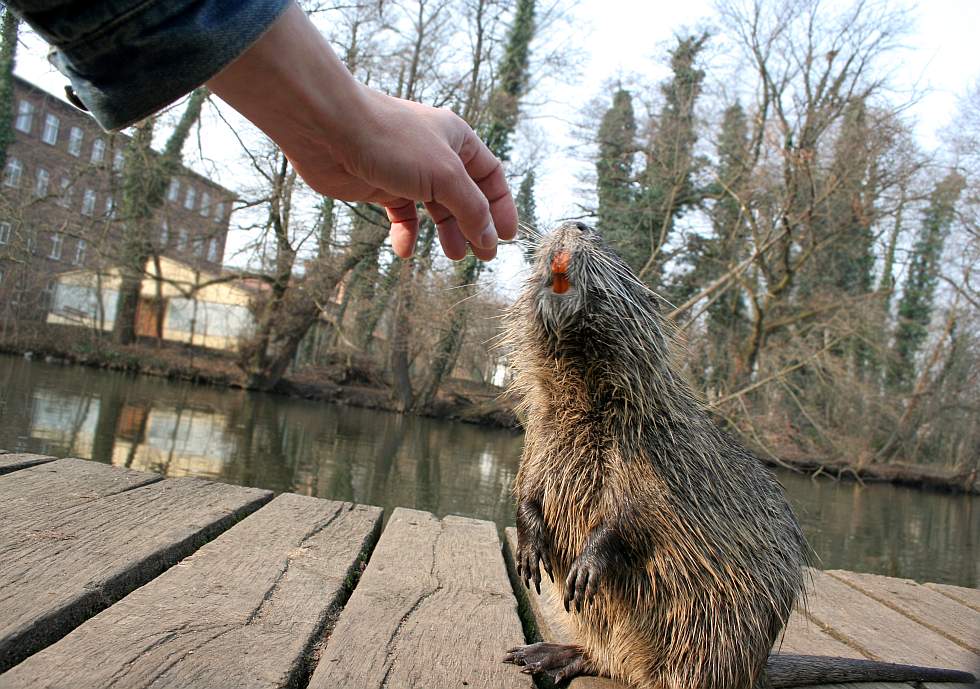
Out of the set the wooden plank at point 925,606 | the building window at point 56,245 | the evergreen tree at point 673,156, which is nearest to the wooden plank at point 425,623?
the wooden plank at point 925,606

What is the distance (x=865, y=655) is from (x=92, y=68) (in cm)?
304

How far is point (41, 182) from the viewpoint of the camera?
21.6 m

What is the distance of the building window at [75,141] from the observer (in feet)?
69.1

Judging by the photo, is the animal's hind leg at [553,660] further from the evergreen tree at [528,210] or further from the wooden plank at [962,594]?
the wooden plank at [962,594]

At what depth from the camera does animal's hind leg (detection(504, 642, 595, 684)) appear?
2035 millimetres

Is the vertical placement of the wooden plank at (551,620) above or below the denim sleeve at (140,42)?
below

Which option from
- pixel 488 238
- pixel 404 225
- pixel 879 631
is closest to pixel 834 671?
pixel 879 631

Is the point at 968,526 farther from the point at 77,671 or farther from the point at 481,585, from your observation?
the point at 77,671

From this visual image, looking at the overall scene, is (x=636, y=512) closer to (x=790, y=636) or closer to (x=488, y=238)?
(x=488, y=238)

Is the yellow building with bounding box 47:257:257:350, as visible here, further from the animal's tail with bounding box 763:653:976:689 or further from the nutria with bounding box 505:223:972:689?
the animal's tail with bounding box 763:653:976:689

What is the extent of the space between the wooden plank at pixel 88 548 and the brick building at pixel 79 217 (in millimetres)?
18266

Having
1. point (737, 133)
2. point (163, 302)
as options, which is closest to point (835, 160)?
point (737, 133)

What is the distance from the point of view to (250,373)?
74.6 ft

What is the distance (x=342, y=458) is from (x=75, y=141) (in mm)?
18043
